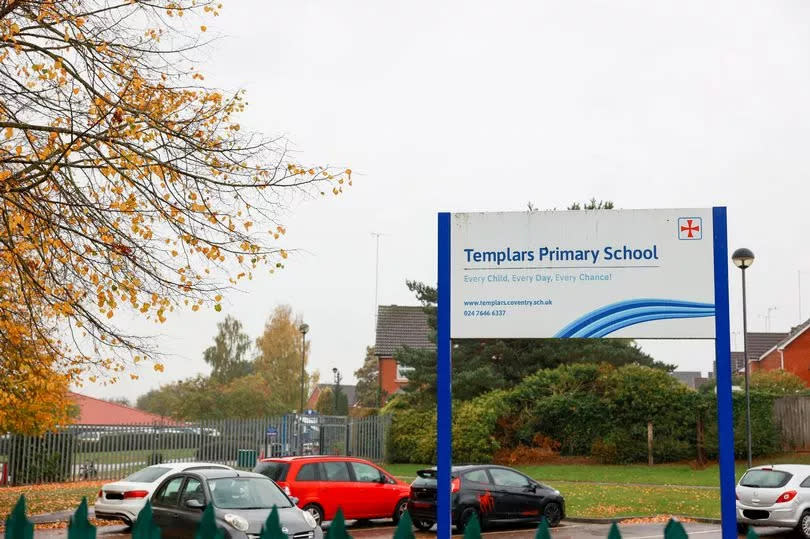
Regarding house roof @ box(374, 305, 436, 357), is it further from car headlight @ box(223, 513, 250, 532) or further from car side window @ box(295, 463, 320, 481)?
car headlight @ box(223, 513, 250, 532)

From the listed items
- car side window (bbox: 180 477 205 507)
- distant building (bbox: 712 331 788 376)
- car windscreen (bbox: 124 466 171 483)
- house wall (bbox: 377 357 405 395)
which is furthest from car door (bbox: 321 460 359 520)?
distant building (bbox: 712 331 788 376)

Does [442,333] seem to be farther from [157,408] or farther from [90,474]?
[157,408]

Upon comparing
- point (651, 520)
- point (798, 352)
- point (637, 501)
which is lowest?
point (651, 520)

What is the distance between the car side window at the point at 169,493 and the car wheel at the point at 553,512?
912cm

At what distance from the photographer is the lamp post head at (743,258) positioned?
82.0 feet

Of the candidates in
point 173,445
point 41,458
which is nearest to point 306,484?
point 41,458

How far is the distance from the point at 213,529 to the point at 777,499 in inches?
702

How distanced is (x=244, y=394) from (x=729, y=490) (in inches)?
2461

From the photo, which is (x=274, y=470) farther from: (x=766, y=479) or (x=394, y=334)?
(x=394, y=334)

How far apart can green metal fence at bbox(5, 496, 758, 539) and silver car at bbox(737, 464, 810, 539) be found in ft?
56.3

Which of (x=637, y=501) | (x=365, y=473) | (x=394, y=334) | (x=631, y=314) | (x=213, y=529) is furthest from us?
(x=394, y=334)

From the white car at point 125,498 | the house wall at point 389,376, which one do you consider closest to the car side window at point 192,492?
the white car at point 125,498

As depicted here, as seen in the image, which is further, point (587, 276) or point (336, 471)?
point (336, 471)

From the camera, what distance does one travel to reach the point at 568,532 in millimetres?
19984
